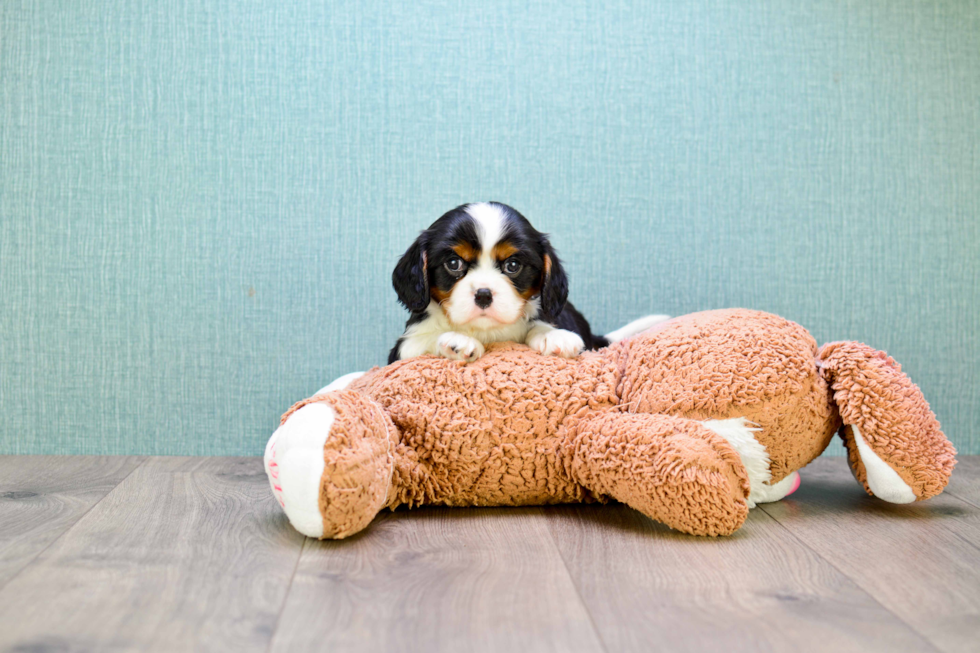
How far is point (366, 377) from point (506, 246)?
1.43 ft

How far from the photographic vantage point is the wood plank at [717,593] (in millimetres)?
986

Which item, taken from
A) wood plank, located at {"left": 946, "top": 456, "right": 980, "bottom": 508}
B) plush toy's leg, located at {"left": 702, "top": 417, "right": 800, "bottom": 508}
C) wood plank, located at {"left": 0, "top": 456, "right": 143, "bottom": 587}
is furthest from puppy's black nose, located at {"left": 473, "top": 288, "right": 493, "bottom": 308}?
wood plank, located at {"left": 946, "top": 456, "right": 980, "bottom": 508}

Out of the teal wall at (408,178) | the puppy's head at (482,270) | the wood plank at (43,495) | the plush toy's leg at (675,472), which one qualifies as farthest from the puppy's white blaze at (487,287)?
the wood plank at (43,495)

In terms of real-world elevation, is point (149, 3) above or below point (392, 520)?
above

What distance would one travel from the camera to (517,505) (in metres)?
1.64

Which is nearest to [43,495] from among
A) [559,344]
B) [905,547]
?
[559,344]

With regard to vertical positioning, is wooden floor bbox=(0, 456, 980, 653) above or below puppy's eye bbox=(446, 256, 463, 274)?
below

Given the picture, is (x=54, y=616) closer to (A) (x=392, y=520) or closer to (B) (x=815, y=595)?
(A) (x=392, y=520)

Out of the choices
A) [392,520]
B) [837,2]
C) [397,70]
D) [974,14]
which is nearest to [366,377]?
[392,520]

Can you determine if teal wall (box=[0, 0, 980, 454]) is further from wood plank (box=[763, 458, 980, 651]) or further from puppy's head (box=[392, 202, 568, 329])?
wood plank (box=[763, 458, 980, 651])

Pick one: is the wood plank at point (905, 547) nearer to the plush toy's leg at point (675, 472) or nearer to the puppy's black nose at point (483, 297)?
the plush toy's leg at point (675, 472)

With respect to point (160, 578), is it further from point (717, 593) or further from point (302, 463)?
point (717, 593)

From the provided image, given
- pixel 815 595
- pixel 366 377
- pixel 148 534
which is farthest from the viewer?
pixel 366 377

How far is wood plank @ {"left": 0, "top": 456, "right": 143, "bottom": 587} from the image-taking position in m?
1.34
